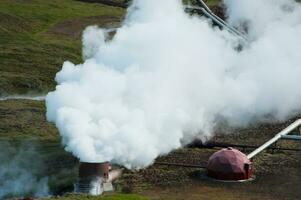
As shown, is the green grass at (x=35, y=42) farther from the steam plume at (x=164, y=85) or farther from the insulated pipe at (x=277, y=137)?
the insulated pipe at (x=277, y=137)

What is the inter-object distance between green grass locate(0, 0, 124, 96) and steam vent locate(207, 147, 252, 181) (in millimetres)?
24888

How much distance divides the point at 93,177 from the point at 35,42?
42350mm

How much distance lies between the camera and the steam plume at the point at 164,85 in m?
35.6

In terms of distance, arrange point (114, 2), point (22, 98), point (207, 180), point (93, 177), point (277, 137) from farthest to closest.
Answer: point (114, 2)
point (22, 98)
point (277, 137)
point (207, 180)
point (93, 177)

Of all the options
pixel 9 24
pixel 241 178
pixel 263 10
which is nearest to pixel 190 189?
pixel 241 178

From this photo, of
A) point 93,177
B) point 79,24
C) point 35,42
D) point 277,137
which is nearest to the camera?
point 93,177

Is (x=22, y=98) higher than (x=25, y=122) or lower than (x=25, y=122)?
higher

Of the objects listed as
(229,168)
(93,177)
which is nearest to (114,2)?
(229,168)

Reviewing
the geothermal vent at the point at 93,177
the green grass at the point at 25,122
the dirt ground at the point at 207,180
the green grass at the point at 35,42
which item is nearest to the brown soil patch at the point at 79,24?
the green grass at the point at 35,42

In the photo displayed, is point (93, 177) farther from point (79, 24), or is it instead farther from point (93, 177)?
point (79, 24)

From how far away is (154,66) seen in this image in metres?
41.2

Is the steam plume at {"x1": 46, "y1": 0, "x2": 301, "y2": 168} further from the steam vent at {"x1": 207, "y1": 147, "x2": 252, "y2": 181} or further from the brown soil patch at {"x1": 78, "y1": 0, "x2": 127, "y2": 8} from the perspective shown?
the brown soil patch at {"x1": 78, "y1": 0, "x2": 127, "y2": 8}

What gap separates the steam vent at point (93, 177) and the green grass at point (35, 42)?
80.0ft

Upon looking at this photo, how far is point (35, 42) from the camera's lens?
7438 centimetres
